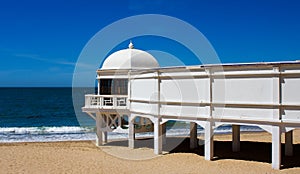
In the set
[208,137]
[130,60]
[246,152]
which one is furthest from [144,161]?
[130,60]

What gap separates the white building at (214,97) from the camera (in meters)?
12.6

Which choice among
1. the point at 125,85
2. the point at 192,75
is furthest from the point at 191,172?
the point at 125,85

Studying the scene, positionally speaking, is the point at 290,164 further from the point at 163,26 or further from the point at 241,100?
the point at 163,26

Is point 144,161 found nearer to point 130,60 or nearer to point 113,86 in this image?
Result: point 113,86

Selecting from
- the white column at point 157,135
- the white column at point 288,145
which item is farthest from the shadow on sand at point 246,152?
the white column at point 157,135

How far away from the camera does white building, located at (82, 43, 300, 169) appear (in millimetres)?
12562

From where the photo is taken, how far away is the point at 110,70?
19750mm

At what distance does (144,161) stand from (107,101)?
5.42 metres

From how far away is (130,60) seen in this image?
64.0 feet

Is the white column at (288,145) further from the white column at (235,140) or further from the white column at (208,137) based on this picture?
the white column at (208,137)

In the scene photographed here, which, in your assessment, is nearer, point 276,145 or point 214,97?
point 276,145

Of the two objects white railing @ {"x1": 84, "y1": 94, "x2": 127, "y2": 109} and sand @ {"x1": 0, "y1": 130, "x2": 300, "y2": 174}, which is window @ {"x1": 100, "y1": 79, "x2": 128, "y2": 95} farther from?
sand @ {"x1": 0, "y1": 130, "x2": 300, "y2": 174}

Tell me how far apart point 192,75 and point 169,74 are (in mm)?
1361

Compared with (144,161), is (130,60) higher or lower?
higher
